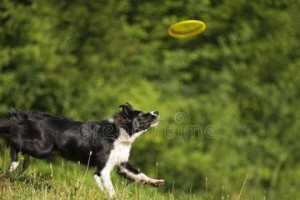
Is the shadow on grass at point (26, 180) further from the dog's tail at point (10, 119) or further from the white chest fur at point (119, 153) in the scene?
the white chest fur at point (119, 153)

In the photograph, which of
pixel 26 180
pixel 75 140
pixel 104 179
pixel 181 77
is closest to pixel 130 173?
pixel 104 179

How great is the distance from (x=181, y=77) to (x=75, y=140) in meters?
3.30

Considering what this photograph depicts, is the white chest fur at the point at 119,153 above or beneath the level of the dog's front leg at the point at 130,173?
above

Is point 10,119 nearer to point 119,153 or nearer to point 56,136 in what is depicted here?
point 56,136

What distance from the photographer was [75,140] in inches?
295

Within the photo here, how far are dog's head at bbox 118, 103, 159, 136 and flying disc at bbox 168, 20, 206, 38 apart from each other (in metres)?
1.99

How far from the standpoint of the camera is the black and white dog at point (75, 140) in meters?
7.36

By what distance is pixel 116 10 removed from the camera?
32.3 ft

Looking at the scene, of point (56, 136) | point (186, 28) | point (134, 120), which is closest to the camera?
point (56, 136)

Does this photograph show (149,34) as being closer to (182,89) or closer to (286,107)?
(182,89)

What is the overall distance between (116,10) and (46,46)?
3.57ft

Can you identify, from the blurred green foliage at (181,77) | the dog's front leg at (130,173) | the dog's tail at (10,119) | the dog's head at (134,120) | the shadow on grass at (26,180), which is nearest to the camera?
the shadow on grass at (26,180)

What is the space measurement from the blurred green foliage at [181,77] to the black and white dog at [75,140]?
2.09 m

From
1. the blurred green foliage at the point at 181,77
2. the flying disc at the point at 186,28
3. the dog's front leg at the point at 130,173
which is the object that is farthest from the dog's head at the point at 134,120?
the flying disc at the point at 186,28
